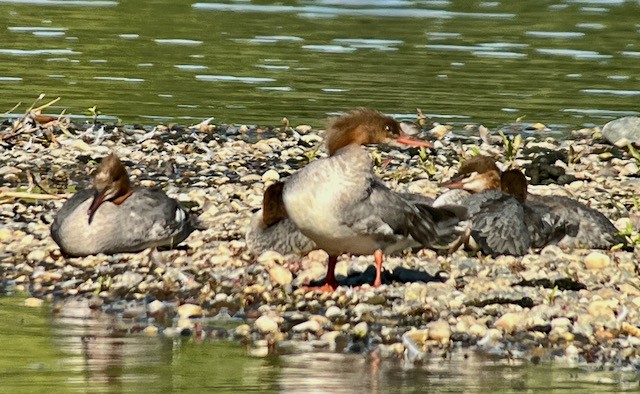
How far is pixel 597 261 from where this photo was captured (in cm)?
1073

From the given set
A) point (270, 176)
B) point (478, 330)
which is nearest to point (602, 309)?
point (478, 330)

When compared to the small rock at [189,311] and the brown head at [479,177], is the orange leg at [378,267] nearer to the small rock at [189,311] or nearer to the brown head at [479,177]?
the small rock at [189,311]

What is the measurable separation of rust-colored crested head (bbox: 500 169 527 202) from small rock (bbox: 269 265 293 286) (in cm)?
260

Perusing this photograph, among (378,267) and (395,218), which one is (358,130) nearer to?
(395,218)

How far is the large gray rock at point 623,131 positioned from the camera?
16734 mm

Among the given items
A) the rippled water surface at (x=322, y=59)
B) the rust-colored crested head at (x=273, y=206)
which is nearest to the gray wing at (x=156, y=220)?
the rust-colored crested head at (x=273, y=206)

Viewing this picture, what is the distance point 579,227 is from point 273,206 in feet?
7.57

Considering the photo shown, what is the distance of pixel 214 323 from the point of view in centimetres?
961

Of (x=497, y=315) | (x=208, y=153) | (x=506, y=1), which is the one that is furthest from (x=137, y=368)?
(x=506, y=1)

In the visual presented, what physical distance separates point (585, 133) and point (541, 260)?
7.15 metres

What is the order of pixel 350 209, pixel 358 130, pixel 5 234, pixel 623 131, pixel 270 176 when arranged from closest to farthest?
pixel 350 209 → pixel 358 130 → pixel 5 234 → pixel 270 176 → pixel 623 131

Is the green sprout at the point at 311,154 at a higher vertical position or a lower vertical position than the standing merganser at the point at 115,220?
higher

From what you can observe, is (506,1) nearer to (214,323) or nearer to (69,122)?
(69,122)

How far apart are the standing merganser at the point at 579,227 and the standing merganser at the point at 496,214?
8cm
